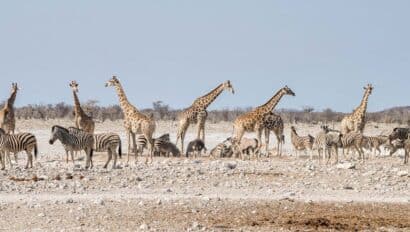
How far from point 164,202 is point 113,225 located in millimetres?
2148

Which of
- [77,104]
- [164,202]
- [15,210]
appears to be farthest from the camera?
[77,104]

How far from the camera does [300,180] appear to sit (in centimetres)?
2047

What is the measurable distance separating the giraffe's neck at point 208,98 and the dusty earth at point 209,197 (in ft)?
16.2

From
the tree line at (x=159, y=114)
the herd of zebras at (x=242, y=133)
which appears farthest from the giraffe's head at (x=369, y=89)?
the tree line at (x=159, y=114)

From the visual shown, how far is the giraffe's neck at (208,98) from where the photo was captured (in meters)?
29.8

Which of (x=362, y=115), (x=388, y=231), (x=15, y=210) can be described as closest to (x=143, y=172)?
(x=15, y=210)

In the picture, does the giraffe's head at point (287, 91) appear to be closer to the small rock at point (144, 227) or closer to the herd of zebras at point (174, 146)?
the herd of zebras at point (174, 146)

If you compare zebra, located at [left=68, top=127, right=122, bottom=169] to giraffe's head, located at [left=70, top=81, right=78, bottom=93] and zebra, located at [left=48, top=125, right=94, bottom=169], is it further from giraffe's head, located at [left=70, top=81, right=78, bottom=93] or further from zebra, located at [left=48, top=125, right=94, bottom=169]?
giraffe's head, located at [left=70, top=81, right=78, bottom=93]

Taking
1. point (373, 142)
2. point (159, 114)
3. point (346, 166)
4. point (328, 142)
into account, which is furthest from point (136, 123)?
point (159, 114)

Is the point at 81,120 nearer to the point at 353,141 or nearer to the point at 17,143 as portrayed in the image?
the point at 17,143

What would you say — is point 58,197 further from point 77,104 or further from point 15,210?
point 77,104

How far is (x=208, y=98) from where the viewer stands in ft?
98.4

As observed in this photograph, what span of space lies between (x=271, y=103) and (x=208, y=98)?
6.03 feet

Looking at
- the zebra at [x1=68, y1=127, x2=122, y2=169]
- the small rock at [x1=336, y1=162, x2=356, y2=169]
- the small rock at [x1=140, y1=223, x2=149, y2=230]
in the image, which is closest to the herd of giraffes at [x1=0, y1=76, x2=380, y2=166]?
the zebra at [x1=68, y1=127, x2=122, y2=169]
